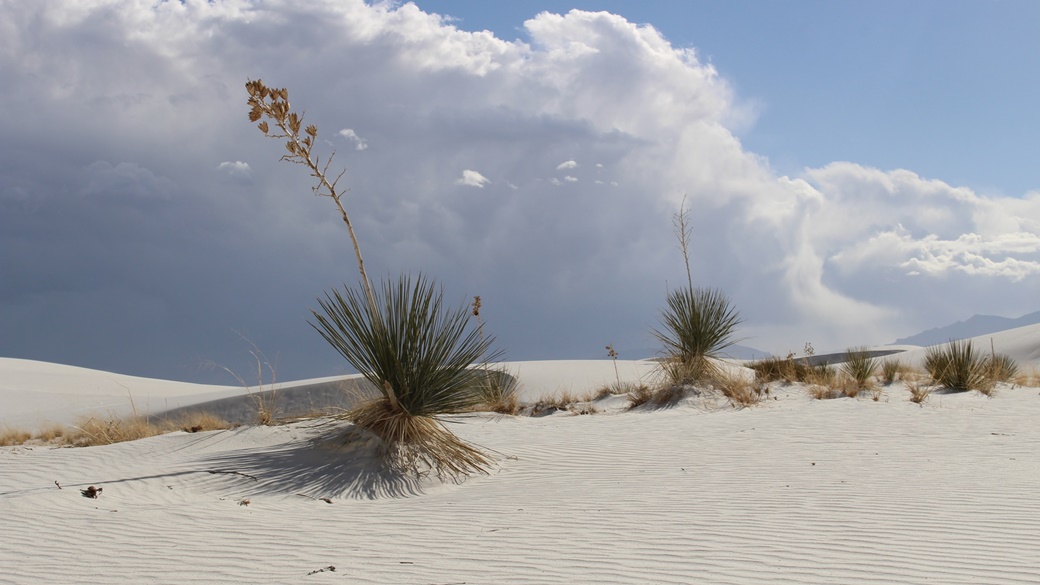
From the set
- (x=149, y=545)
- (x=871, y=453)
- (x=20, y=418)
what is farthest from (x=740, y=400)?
(x=20, y=418)

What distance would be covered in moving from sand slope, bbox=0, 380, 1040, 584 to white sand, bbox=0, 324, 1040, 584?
0.8 inches

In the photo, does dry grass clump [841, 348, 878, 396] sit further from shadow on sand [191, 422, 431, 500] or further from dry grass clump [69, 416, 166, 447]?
dry grass clump [69, 416, 166, 447]

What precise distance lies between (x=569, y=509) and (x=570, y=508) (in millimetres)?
44

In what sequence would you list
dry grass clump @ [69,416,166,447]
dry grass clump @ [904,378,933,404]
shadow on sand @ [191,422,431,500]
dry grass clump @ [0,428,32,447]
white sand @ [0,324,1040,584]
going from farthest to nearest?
dry grass clump @ [0,428,32,447] → dry grass clump @ [904,378,933,404] → dry grass clump @ [69,416,166,447] → shadow on sand @ [191,422,431,500] → white sand @ [0,324,1040,584]

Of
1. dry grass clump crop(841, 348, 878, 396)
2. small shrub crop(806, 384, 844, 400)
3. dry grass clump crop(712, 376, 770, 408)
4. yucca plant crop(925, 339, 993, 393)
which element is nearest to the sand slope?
dry grass clump crop(712, 376, 770, 408)

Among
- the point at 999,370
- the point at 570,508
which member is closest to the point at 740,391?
the point at 999,370

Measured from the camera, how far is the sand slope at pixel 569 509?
12.9ft

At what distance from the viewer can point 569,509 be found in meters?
5.45

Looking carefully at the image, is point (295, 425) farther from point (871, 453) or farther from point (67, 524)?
point (871, 453)

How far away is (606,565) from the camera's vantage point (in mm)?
3896

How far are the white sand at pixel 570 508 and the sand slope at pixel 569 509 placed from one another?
0.02 m

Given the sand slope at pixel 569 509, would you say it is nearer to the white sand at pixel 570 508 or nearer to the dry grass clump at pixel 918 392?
the white sand at pixel 570 508

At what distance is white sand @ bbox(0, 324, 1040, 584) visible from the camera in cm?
393

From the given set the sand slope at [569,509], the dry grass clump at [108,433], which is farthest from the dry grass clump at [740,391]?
the dry grass clump at [108,433]
